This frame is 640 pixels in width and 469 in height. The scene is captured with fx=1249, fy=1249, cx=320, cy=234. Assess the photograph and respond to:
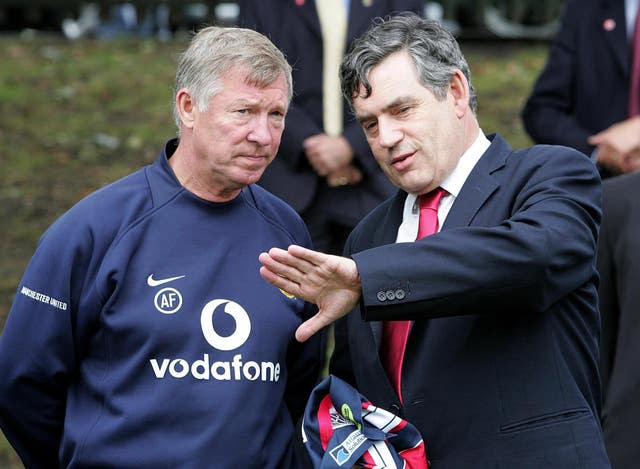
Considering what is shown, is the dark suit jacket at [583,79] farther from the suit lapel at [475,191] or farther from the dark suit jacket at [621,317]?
the suit lapel at [475,191]

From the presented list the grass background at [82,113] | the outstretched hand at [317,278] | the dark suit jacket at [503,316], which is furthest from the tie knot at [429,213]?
the grass background at [82,113]

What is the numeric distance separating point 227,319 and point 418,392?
0.60 metres

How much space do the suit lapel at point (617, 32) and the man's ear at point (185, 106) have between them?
2.60m

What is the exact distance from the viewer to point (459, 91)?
3.65 meters

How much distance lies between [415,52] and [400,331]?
0.80 meters

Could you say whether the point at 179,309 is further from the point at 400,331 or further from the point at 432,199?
the point at 432,199

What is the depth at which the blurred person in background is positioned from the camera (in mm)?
3537

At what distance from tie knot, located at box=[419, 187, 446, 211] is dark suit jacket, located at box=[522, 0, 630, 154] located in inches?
84.3

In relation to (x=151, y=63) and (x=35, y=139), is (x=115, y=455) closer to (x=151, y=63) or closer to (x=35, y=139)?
(x=35, y=139)

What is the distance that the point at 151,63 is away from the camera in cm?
1159

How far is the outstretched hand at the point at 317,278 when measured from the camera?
315 cm

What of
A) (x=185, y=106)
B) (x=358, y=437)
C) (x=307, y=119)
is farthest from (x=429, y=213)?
(x=307, y=119)

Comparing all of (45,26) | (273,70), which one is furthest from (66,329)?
(45,26)

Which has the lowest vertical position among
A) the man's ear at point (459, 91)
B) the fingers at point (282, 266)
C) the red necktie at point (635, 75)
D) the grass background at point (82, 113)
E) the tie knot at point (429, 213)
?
the grass background at point (82, 113)
